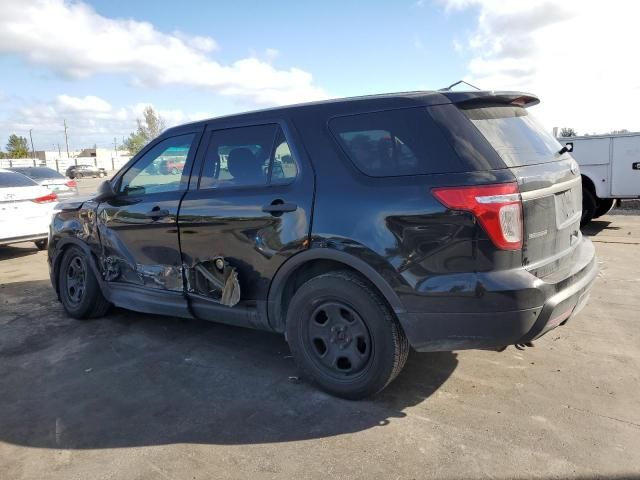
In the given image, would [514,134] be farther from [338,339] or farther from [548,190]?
[338,339]

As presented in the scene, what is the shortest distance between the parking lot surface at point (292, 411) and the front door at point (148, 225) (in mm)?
541

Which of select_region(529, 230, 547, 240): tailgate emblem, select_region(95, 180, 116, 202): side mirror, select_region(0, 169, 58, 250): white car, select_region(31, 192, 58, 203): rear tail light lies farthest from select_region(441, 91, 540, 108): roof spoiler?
select_region(31, 192, 58, 203): rear tail light

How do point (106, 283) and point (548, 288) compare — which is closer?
point (548, 288)

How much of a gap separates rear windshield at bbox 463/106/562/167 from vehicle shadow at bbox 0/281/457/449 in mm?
1604

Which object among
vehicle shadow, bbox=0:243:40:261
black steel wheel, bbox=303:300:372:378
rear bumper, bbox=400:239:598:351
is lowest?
vehicle shadow, bbox=0:243:40:261

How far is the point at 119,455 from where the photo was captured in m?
2.84

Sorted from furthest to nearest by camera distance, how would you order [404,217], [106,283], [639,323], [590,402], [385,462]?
1. [106,283]
2. [639,323]
3. [590,402]
4. [404,217]
5. [385,462]

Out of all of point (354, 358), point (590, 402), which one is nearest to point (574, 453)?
point (590, 402)

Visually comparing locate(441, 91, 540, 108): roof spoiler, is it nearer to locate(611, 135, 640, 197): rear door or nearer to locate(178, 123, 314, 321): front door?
locate(178, 123, 314, 321): front door

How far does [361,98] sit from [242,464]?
230cm

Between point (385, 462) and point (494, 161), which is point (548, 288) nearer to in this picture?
point (494, 161)

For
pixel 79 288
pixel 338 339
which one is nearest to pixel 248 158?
pixel 338 339

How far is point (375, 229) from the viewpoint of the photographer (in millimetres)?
2984

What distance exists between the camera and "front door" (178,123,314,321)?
339 cm
